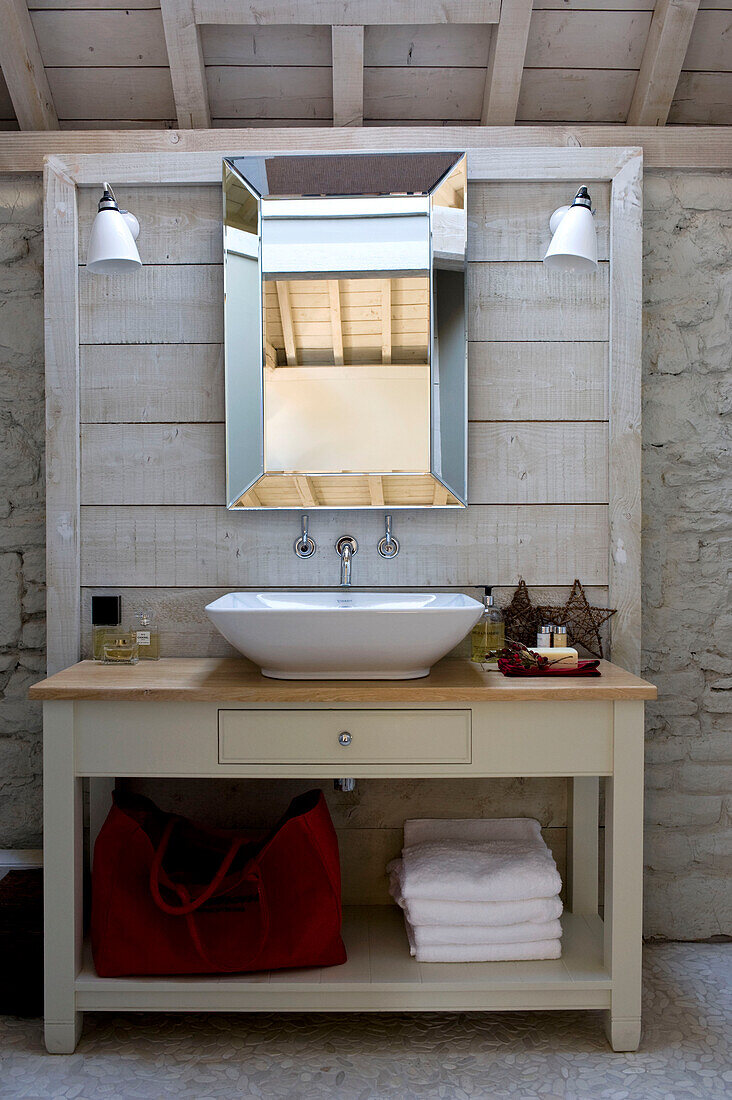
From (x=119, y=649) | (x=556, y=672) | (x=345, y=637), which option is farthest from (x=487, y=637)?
(x=119, y=649)

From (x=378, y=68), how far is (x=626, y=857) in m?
1.89

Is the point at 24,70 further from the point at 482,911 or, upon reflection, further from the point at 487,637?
the point at 482,911

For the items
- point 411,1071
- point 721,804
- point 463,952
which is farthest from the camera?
point 721,804

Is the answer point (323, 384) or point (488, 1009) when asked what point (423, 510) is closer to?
point (323, 384)

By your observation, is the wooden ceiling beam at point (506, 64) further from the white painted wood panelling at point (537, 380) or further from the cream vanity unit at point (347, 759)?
the cream vanity unit at point (347, 759)

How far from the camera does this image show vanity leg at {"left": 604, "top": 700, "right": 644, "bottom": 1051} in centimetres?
172

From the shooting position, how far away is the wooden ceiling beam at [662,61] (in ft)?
6.55

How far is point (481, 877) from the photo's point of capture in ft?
6.08

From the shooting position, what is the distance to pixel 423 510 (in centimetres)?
215

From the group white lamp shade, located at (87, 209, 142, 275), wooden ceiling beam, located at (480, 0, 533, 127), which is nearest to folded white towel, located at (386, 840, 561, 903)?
white lamp shade, located at (87, 209, 142, 275)

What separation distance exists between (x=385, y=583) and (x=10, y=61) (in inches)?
59.7

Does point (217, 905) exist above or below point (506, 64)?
below

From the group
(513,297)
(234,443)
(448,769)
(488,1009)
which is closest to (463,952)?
(488,1009)

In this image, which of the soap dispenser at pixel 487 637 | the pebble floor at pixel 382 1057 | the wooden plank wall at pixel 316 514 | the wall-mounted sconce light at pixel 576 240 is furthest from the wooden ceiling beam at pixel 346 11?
the pebble floor at pixel 382 1057
